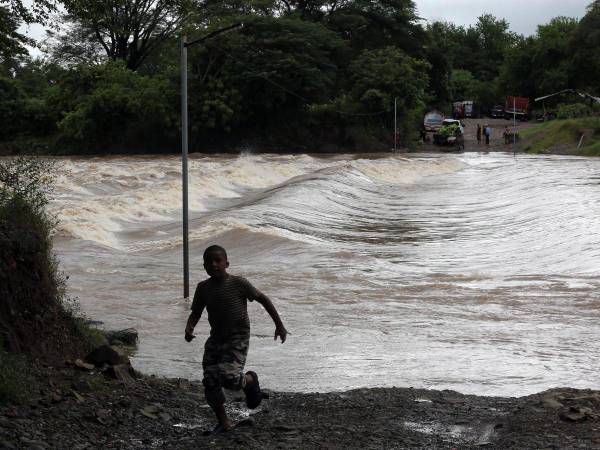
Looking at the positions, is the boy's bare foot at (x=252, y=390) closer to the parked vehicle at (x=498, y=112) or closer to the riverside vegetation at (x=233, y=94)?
the riverside vegetation at (x=233, y=94)

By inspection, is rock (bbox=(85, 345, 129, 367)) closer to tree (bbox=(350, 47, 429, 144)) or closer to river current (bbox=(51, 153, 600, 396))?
river current (bbox=(51, 153, 600, 396))

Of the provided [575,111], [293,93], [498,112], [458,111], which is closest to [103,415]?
[293,93]

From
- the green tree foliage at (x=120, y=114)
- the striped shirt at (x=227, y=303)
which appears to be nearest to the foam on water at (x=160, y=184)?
the green tree foliage at (x=120, y=114)

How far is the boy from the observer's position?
721 cm

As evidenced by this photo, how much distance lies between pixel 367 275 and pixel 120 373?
9.34 meters

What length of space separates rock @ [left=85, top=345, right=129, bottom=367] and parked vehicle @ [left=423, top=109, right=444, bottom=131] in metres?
60.0

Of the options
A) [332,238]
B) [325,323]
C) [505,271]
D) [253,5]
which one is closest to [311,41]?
[253,5]

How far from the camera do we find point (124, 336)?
1191cm

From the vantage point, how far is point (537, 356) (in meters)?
11.7

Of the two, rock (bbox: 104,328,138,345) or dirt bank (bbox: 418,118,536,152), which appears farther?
dirt bank (bbox: 418,118,536,152)

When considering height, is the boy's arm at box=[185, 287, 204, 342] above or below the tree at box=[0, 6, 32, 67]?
below

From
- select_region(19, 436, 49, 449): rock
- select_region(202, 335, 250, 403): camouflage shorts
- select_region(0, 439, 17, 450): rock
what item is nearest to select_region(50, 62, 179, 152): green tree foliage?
select_region(202, 335, 250, 403): camouflage shorts

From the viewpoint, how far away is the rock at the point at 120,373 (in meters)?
8.81

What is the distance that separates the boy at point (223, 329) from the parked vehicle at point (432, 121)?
61.5m
